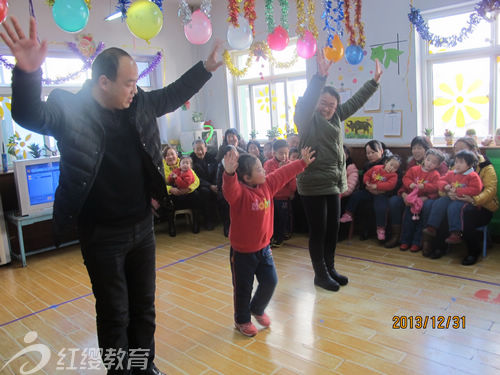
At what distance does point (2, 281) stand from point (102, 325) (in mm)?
2790

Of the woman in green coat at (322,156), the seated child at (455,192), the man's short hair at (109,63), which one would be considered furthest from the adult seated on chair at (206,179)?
the man's short hair at (109,63)

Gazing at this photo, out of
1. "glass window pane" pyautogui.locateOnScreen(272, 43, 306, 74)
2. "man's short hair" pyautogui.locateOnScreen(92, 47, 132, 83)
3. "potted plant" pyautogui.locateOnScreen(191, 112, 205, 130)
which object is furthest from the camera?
"potted plant" pyautogui.locateOnScreen(191, 112, 205, 130)

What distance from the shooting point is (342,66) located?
5.34m

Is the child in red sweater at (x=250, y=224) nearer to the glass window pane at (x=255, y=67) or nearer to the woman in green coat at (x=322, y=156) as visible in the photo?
the woman in green coat at (x=322, y=156)

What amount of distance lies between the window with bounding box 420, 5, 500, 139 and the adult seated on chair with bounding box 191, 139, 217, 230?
2.75 m

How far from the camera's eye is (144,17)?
307cm

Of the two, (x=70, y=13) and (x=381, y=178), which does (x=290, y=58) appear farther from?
(x=70, y=13)

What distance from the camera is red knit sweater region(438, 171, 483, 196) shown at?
3631 millimetres

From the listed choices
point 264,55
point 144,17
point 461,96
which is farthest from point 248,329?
point 264,55

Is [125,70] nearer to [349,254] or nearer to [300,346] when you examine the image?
[300,346]

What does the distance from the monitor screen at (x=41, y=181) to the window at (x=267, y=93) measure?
3.31 m

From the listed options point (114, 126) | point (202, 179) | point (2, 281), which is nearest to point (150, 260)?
point (114, 126)

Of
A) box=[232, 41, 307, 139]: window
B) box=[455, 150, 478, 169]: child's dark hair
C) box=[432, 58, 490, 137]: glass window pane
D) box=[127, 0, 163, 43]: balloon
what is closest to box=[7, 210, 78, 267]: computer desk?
box=[127, 0, 163, 43]: balloon

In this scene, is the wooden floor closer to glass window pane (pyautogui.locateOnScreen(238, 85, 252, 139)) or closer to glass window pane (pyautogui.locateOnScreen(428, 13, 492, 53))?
glass window pane (pyautogui.locateOnScreen(428, 13, 492, 53))
